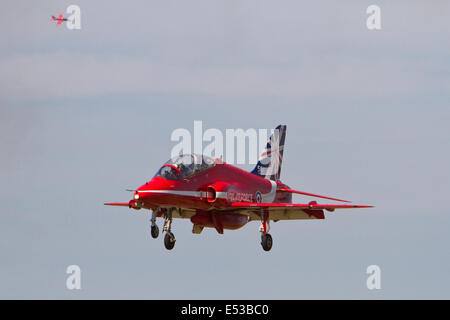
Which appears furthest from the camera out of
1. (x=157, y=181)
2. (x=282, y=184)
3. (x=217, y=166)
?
(x=282, y=184)

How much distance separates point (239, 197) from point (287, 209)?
11.1 ft

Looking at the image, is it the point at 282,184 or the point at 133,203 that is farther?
the point at 282,184

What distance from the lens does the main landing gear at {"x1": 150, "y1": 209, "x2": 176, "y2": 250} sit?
69312 mm

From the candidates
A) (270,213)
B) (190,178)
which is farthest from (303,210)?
(190,178)

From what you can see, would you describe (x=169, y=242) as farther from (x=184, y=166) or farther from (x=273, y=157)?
(x=273, y=157)

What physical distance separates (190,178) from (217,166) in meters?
3.27

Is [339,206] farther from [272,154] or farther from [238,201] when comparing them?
[272,154]

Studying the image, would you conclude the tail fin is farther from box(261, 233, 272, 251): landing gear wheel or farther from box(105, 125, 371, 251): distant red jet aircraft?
box(261, 233, 272, 251): landing gear wheel

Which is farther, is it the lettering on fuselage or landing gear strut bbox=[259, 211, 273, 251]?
landing gear strut bbox=[259, 211, 273, 251]

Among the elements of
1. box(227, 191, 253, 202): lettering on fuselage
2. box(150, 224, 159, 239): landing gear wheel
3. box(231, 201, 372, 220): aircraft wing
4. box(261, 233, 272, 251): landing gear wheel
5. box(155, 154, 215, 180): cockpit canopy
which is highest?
box(155, 154, 215, 180): cockpit canopy

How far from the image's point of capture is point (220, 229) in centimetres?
7300

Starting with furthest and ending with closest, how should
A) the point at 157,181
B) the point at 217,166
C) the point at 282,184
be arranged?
the point at 282,184, the point at 217,166, the point at 157,181

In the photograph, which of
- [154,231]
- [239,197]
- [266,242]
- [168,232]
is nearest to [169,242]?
[168,232]

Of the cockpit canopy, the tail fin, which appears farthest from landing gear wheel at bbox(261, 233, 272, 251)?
the tail fin
